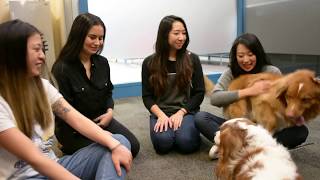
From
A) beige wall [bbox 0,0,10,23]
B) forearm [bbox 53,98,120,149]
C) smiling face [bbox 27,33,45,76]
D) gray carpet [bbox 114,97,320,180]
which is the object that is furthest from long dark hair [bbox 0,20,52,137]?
beige wall [bbox 0,0,10,23]

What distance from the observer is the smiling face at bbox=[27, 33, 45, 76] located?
133cm

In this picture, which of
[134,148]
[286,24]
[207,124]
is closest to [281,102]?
[207,124]

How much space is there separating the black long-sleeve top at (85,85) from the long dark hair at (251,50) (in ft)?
3.02

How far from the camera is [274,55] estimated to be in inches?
202

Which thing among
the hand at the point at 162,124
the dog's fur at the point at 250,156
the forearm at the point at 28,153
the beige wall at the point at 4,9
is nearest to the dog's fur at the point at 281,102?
the hand at the point at 162,124

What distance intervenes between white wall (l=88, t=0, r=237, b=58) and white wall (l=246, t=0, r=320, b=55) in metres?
0.40

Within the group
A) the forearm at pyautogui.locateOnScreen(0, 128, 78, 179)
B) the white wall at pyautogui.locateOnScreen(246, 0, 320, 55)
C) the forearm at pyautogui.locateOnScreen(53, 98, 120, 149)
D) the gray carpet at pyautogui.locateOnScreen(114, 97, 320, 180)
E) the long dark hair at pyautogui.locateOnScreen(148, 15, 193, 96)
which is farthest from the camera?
the white wall at pyautogui.locateOnScreen(246, 0, 320, 55)

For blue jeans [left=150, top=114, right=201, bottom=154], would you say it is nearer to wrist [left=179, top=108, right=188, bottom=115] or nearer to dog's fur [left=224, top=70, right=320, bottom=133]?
wrist [left=179, top=108, right=188, bottom=115]

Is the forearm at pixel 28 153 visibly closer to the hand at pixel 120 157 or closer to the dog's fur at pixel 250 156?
the hand at pixel 120 157

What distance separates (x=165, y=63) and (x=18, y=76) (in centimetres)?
144

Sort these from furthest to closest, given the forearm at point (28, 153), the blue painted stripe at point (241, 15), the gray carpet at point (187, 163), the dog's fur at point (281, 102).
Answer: the blue painted stripe at point (241, 15) → the gray carpet at point (187, 163) → the dog's fur at point (281, 102) → the forearm at point (28, 153)

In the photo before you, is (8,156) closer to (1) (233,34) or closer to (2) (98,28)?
(2) (98,28)

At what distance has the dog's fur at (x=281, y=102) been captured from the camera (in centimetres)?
196

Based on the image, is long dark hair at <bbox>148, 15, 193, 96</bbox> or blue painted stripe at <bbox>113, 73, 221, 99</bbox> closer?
long dark hair at <bbox>148, 15, 193, 96</bbox>
